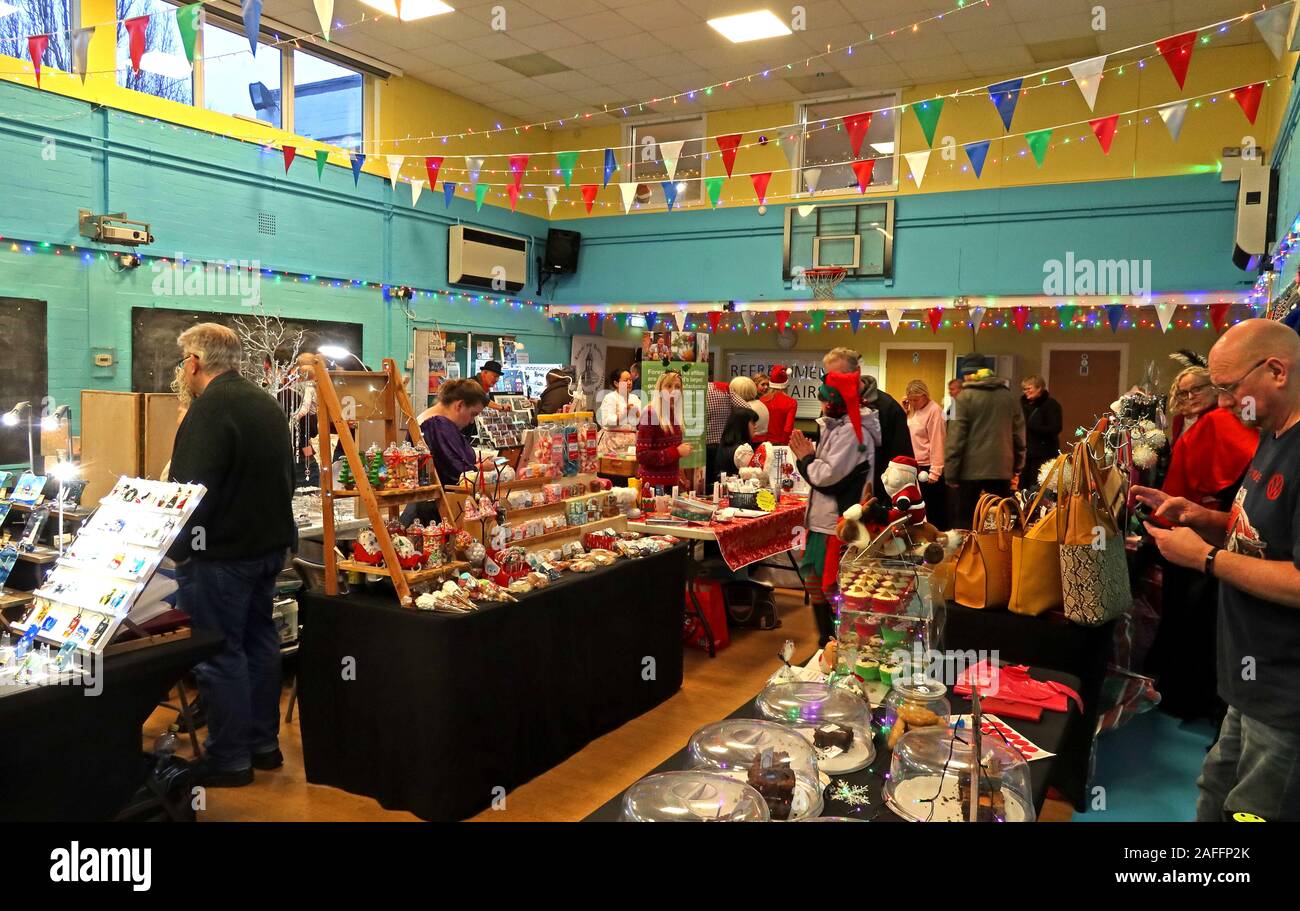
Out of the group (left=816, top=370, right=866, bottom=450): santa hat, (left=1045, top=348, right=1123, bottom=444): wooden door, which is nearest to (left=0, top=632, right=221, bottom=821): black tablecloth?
(left=816, top=370, right=866, bottom=450): santa hat

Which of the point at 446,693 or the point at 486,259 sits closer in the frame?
the point at 446,693

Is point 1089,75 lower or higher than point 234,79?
lower

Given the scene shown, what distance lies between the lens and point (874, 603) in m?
2.50

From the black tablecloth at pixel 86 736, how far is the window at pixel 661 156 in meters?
9.48

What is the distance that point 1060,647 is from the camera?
3.15 m

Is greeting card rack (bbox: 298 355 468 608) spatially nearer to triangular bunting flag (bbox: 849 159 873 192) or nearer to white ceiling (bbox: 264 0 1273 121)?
triangular bunting flag (bbox: 849 159 873 192)

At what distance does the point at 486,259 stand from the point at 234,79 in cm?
344

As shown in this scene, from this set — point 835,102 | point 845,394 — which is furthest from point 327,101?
point 845,394

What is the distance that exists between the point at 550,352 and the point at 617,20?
479 cm

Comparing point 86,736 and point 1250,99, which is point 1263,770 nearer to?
point 86,736

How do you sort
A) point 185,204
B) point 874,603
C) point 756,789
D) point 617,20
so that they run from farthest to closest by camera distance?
point 617,20 → point 185,204 → point 874,603 → point 756,789

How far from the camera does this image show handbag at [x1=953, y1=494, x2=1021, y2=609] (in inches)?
126

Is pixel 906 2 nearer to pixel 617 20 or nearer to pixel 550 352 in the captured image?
pixel 617 20

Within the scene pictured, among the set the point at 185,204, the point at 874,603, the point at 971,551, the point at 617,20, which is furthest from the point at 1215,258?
the point at 185,204
